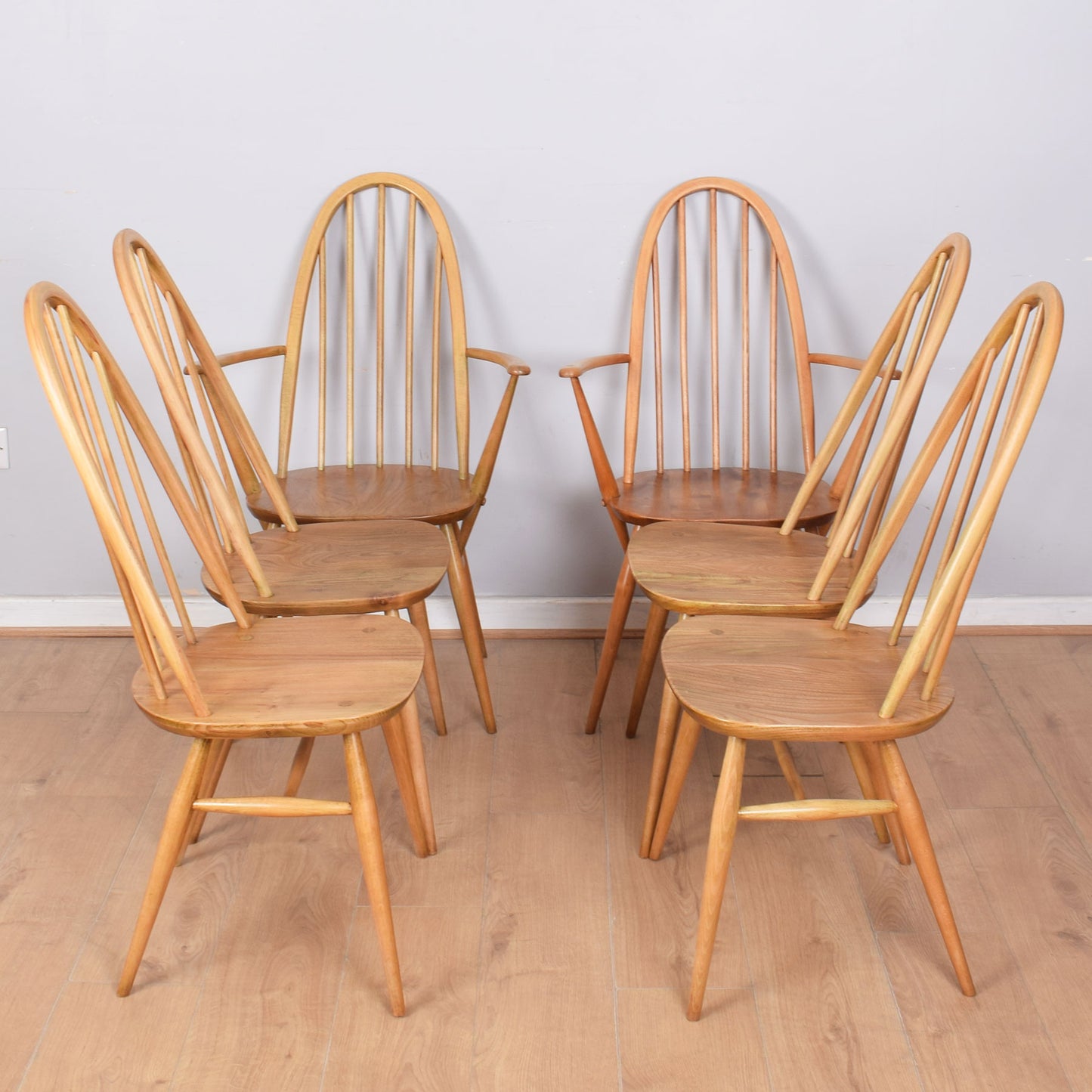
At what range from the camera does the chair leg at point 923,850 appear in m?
1.38

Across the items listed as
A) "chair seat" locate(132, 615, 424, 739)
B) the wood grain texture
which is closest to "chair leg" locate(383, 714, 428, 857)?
"chair seat" locate(132, 615, 424, 739)

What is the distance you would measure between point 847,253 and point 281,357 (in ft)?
3.81

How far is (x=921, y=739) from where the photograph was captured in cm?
203

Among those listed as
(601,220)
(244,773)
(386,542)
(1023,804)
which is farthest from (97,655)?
(1023,804)

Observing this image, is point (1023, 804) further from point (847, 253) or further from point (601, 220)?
point (601, 220)

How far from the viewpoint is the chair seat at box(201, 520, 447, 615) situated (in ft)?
5.32

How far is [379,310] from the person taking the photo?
2143mm

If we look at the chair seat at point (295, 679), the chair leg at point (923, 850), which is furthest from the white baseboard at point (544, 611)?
the chair leg at point (923, 850)

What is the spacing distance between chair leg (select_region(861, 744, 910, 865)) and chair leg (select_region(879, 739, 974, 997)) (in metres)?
0.01

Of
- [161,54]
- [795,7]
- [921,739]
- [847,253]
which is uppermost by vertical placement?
[795,7]

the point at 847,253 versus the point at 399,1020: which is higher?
the point at 847,253

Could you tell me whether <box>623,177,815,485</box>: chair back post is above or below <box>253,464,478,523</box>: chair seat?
above

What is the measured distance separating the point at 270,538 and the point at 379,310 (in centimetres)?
56

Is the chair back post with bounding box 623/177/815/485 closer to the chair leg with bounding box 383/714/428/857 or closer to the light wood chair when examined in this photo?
the light wood chair
